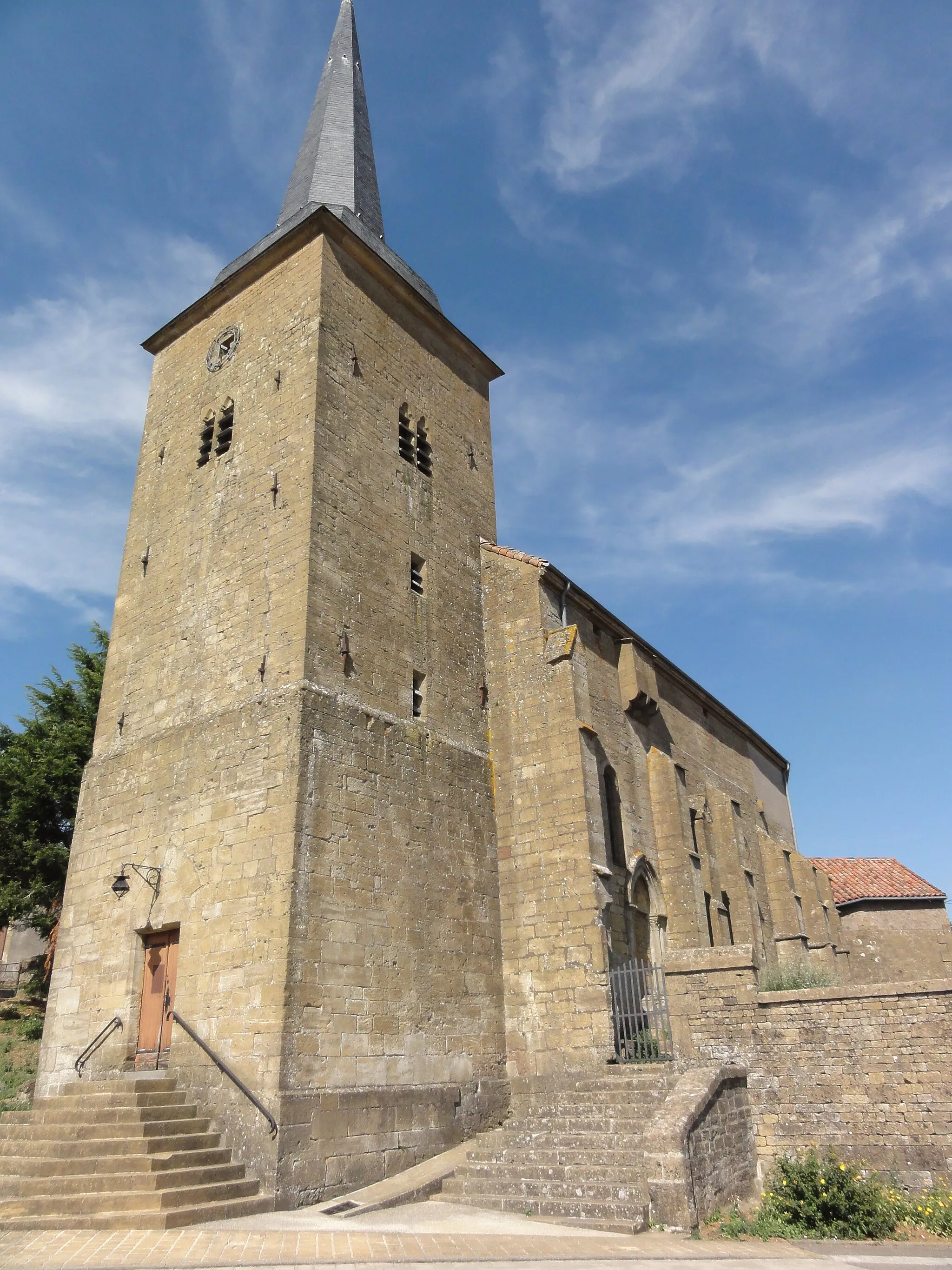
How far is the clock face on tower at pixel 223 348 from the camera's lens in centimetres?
1725

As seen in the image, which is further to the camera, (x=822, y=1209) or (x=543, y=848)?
(x=543, y=848)

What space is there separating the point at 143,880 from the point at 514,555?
Answer: 27.6 ft

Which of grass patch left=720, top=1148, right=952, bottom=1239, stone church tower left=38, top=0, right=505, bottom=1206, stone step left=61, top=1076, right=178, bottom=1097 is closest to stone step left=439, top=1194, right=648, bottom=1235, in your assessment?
grass patch left=720, top=1148, right=952, bottom=1239

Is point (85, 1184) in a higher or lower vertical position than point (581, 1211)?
higher

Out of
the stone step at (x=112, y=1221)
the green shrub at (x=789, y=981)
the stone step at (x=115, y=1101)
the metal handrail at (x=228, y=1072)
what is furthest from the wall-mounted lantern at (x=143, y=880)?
the green shrub at (x=789, y=981)

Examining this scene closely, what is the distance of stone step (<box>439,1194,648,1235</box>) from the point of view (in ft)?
29.2

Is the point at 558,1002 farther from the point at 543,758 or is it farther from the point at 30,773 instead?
the point at 30,773

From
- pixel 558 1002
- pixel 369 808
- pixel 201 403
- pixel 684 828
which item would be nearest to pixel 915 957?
pixel 684 828

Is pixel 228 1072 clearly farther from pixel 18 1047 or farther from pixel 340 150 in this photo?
pixel 340 150

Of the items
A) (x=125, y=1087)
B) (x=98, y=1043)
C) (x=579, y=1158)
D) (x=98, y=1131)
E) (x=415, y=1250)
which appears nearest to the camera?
(x=415, y=1250)

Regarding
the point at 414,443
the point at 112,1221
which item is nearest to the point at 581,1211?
the point at 112,1221

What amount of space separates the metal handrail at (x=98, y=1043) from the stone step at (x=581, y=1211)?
563 centimetres

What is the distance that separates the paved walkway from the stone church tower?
1.56 meters

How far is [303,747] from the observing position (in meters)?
11.9
